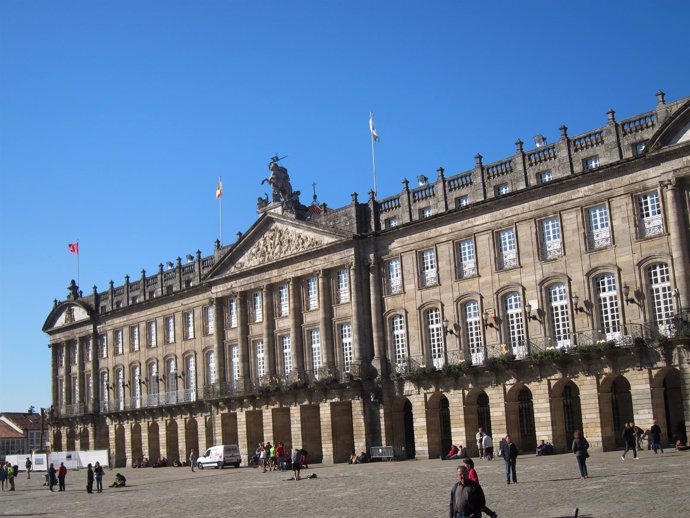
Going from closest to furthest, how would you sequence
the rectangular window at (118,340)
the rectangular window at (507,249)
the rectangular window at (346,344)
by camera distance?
the rectangular window at (507,249), the rectangular window at (346,344), the rectangular window at (118,340)

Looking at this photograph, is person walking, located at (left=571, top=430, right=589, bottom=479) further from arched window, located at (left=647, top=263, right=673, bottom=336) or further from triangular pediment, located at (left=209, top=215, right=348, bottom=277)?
triangular pediment, located at (left=209, top=215, right=348, bottom=277)

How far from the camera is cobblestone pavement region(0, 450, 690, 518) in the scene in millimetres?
21328

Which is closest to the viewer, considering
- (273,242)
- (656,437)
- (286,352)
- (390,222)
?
(656,437)

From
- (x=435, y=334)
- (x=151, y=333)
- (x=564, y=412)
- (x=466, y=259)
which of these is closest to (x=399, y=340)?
(x=435, y=334)

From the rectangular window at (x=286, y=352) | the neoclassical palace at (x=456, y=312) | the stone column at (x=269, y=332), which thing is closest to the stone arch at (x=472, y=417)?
the neoclassical palace at (x=456, y=312)

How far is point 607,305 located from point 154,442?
130 ft

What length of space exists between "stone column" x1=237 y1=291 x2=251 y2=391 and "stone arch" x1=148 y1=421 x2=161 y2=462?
13210 mm

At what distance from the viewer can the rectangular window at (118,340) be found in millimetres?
70856

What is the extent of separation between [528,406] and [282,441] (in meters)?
16.8

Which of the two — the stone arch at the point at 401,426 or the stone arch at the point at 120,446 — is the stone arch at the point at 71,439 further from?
the stone arch at the point at 401,426

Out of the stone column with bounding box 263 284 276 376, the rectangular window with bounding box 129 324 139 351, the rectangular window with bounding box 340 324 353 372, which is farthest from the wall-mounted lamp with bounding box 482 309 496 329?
the rectangular window with bounding box 129 324 139 351

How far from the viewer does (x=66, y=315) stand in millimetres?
77688

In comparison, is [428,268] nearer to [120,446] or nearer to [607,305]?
[607,305]

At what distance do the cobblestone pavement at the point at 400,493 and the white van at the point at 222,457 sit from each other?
26.9 ft
